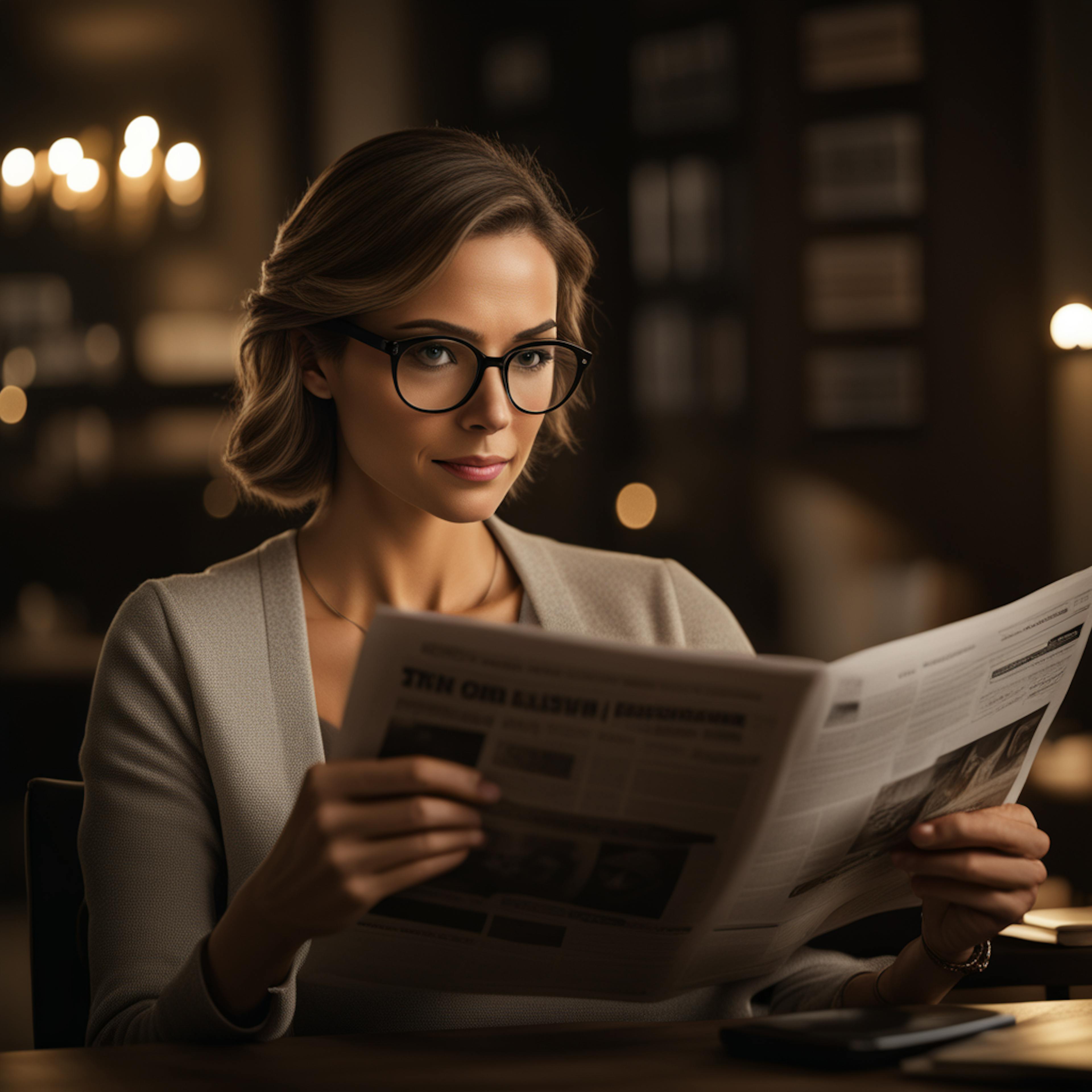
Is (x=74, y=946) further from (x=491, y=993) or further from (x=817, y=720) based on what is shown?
(x=817, y=720)

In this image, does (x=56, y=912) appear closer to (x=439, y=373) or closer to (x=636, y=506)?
(x=439, y=373)

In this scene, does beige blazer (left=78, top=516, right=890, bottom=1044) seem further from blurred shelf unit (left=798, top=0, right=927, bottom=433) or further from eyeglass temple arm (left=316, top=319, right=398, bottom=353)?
blurred shelf unit (left=798, top=0, right=927, bottom=433)

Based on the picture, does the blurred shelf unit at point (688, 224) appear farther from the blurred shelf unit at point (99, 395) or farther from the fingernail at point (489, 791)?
the fingernail at point (489, 791)

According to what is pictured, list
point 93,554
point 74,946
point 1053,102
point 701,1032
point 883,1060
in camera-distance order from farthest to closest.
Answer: point 1053,102, point 93,554, point 74,946, point 701,1032, point 883,1060

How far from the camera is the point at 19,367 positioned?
117 inches

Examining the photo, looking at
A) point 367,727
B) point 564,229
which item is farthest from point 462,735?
point 564,229

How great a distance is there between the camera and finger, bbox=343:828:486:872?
69 centimetres

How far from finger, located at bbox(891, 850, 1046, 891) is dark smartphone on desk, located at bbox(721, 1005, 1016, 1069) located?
0.13m

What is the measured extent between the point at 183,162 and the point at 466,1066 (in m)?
2.92

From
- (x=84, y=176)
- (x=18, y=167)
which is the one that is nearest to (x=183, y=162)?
(x=84, y=176)

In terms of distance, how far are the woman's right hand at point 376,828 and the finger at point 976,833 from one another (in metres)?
0.35

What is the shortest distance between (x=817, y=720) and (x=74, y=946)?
0.87 meters

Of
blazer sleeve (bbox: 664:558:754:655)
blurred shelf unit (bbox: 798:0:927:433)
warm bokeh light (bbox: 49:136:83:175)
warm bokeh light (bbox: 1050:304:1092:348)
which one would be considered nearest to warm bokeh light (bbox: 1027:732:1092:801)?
blurred shelf unit (bbox: 798:0:927:433)

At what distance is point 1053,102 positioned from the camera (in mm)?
3508
